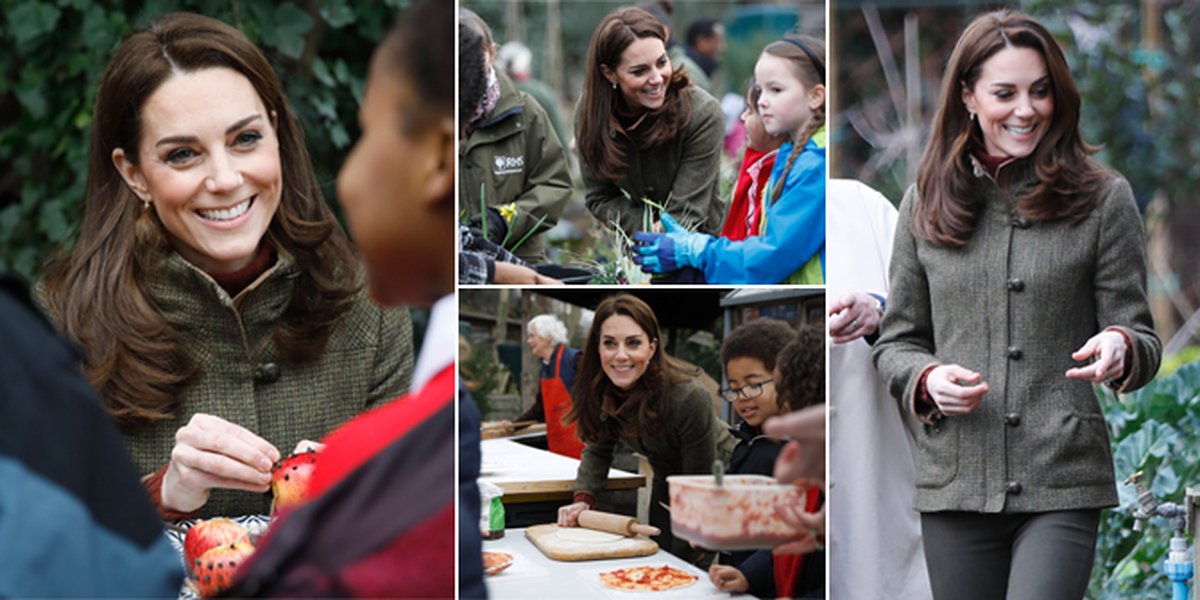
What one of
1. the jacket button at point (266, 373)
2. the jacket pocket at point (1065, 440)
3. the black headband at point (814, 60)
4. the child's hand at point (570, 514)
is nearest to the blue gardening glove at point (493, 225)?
the child's hand at point (570, 514)

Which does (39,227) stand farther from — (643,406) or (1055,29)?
(1055,29)

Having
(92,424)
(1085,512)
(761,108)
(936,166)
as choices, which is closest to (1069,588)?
(1085,512)

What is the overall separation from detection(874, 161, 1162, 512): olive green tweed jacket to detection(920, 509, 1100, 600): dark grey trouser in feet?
0.14

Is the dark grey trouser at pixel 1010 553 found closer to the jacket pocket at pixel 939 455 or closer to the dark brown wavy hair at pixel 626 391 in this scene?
the jacket pocket at pixel 939 455

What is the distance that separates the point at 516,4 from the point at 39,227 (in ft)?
7.79

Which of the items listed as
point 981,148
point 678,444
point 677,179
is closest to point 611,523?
point 678,444

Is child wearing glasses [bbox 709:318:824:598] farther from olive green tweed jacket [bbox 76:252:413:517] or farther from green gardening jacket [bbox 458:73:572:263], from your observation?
olive green tweed jacket [bbox 76:252:413:517]

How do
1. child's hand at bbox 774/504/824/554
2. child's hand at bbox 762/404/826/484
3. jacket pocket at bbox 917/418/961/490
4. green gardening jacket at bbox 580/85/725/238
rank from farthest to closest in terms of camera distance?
jacket pocket at bbox 917/418/961/490, green gardening jacket at bbox 580/85/725/238, child's hand at bbox 774/504/824/554, child's hand at bbox 762/404/826/484

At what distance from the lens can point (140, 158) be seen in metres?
2.59

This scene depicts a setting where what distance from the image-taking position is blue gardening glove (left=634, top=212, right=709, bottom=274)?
2105mm

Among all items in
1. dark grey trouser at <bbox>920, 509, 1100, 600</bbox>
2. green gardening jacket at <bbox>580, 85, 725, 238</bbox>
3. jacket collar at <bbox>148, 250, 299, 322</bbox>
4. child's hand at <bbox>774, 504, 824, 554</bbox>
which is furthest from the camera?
jacket collar at <bbox>148, 250, 299, 322</bbox>

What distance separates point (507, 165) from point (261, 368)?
0.84m

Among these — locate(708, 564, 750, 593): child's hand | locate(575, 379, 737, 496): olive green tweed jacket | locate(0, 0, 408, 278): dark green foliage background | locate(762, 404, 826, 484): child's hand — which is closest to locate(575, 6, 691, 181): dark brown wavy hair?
locate(575, 379, 737, 496): olive green tweed jacket

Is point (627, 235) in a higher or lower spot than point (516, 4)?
lower
